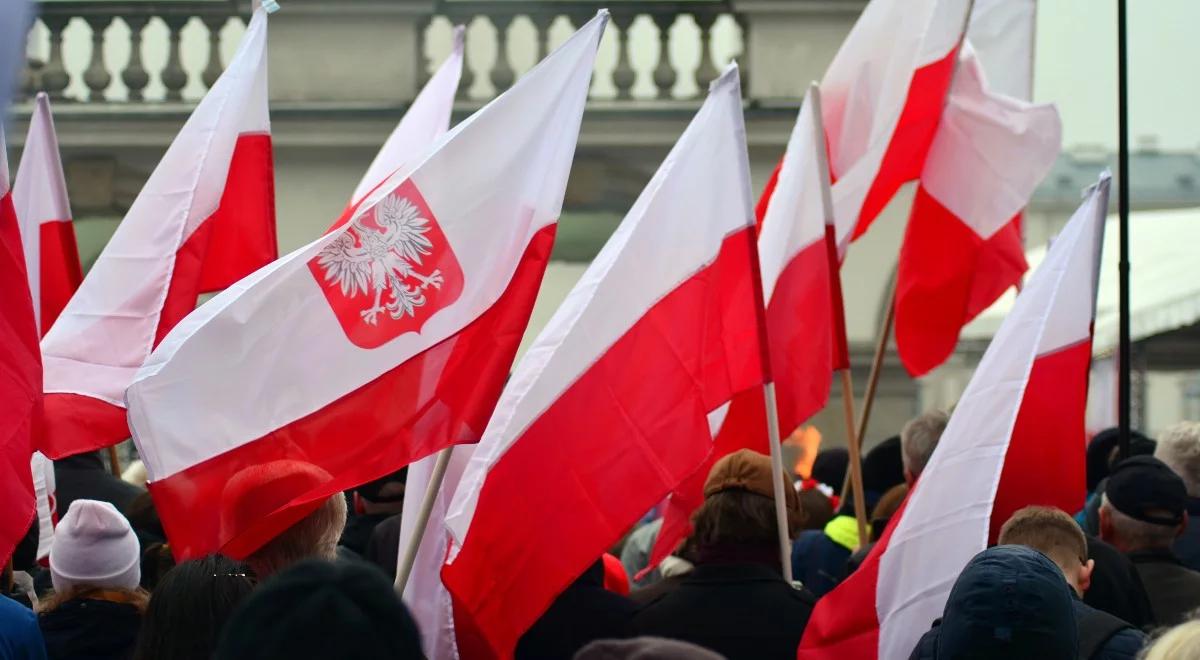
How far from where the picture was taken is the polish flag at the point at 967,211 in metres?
6.65

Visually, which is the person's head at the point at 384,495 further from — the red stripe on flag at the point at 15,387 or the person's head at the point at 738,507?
the person's head at the point at 738,507

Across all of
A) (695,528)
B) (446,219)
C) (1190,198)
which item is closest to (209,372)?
(446,219)

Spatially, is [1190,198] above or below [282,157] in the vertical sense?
below

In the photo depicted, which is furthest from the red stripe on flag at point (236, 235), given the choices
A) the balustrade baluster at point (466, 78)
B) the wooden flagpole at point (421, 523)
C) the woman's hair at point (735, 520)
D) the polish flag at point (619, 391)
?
the balustrade baluster at point (466, 78)

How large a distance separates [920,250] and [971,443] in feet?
7.29

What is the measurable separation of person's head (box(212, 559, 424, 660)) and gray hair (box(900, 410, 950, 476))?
3445mm

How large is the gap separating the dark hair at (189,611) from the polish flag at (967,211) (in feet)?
12.2

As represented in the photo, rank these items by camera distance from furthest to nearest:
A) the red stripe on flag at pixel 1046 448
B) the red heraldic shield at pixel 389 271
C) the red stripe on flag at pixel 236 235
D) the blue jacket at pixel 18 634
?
the red stripe on flag at pixel 236 235 < the red stripe on flag at pixel 1046 448 < the red heraldic shield at pixel 389 271 < the blue jacket at pixel 18 634

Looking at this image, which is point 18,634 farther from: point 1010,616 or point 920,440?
point 920,440

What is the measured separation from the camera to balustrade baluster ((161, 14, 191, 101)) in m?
14.1

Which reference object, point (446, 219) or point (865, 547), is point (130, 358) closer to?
→ point (446, 219)

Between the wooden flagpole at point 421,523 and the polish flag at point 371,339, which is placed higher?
the polish flag at point 371,339

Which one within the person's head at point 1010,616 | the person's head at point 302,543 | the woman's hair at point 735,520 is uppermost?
the person's head at point 1010,616

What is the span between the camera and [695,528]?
4.30 metres
